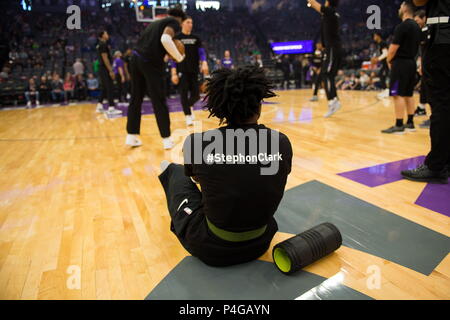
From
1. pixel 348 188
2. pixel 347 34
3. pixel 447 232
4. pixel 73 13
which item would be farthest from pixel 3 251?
pixel 347 34

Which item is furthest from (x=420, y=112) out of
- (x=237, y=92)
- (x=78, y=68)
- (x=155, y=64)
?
(x=78, y=68)

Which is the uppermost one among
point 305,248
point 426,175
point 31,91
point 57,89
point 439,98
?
point 57,89

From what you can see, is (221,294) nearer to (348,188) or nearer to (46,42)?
(348,188)

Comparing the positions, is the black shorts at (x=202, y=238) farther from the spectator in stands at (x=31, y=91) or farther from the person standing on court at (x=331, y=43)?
the spectator in stands at (x=31, y=91)

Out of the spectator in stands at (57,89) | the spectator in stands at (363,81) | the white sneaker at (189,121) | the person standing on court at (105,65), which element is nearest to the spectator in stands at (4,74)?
the spectator in stands at (57,89)

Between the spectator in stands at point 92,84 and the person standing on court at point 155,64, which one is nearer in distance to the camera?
the person standing on court at point 155,64

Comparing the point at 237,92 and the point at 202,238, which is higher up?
the point at 237,92

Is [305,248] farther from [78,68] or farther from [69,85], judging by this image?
[69,85]

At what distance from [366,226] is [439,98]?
130cm

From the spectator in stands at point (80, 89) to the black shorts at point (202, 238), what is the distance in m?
11.1

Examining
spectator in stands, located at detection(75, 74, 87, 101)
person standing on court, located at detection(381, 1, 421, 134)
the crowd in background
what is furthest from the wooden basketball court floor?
spectator in stands, located at detection(75, 74, 87, 101)

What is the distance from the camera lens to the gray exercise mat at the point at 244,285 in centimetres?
125

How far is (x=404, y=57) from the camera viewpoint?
3.78 meters

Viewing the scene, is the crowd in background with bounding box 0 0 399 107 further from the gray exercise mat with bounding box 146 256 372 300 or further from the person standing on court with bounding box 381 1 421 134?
the gray exercise mat with bounding box 146 256 372 300
